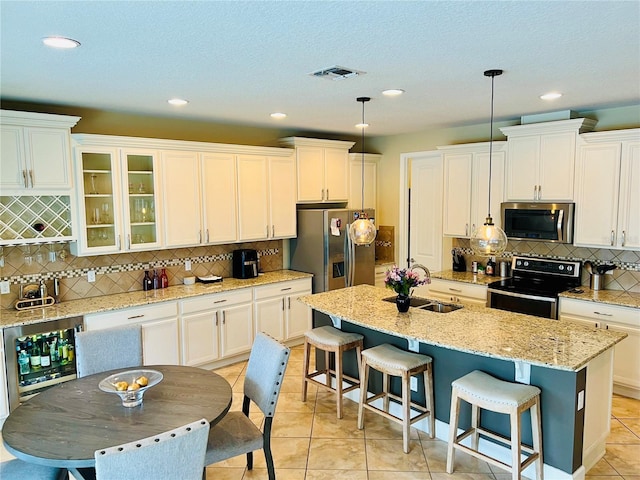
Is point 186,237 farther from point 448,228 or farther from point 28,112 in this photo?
point 448,228

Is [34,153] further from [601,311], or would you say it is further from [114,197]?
[601,311]

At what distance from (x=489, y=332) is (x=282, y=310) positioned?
9.07 ft

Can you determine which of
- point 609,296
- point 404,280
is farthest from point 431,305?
point 609,296

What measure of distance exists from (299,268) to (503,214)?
2.51 metres

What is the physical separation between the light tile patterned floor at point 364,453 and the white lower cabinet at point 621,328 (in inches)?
7.4

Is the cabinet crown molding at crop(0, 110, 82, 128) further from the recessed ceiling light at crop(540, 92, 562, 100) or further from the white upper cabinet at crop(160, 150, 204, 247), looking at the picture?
the recessed ceiling light at crop(540, 92, 562, 100)

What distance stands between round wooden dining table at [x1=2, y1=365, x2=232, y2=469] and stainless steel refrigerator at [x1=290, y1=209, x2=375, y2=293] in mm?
2793

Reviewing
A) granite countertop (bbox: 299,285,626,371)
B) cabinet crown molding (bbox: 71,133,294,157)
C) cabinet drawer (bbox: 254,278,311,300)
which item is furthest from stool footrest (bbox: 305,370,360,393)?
cabinet crown molding (bbox: 71,133,294,157)

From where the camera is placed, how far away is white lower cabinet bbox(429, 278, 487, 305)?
195 inches

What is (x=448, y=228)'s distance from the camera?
550 centimetres

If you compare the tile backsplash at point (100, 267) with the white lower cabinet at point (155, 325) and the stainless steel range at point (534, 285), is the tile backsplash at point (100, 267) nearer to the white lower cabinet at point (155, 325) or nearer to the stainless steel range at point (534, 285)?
the white lower cabinet at point (155, 325)

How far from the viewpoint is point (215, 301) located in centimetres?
478

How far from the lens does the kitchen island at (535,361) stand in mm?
2750

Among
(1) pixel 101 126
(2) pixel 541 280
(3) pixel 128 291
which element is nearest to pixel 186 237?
(3) pixel 128 291
